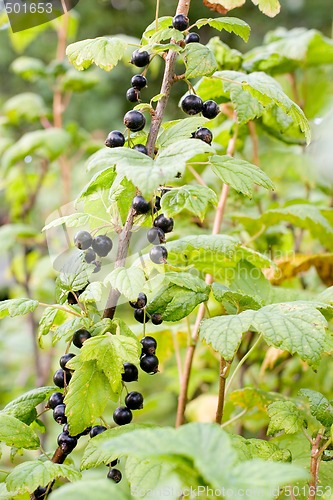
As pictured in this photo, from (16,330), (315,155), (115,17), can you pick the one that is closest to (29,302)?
(315,155)

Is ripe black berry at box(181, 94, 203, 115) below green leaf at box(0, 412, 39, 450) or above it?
above

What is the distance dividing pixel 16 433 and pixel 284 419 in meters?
0.42

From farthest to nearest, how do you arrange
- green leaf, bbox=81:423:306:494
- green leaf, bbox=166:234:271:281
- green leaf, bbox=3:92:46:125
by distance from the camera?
1. green leaf, bbox=3:92:46:125
2. green leaf, bbox=166:234:271:281
3. green leaf, bbox=81:423:306:494

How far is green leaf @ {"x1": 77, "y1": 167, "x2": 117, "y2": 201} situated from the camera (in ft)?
2.90

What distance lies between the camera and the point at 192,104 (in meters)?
0.94

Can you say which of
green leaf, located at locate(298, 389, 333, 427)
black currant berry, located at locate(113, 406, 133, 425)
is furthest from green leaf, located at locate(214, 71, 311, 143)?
black currant berry, located at locate(113, 406, 133, 425)

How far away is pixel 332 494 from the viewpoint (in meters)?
0.77

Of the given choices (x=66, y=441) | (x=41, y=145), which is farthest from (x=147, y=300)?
(x=41, y=145)

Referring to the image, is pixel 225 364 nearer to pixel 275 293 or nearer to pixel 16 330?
pixel 275 293

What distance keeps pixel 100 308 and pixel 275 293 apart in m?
0.47

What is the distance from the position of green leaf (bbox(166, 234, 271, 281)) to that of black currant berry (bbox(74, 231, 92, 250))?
0.18m

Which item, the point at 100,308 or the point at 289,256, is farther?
the point at 289,256

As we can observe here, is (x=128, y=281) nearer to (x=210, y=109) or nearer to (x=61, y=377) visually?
(x=61, y=377)

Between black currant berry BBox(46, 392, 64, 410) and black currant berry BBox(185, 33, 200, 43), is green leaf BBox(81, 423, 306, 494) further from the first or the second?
black currant berry BBox(185, 33, 200, 43)
